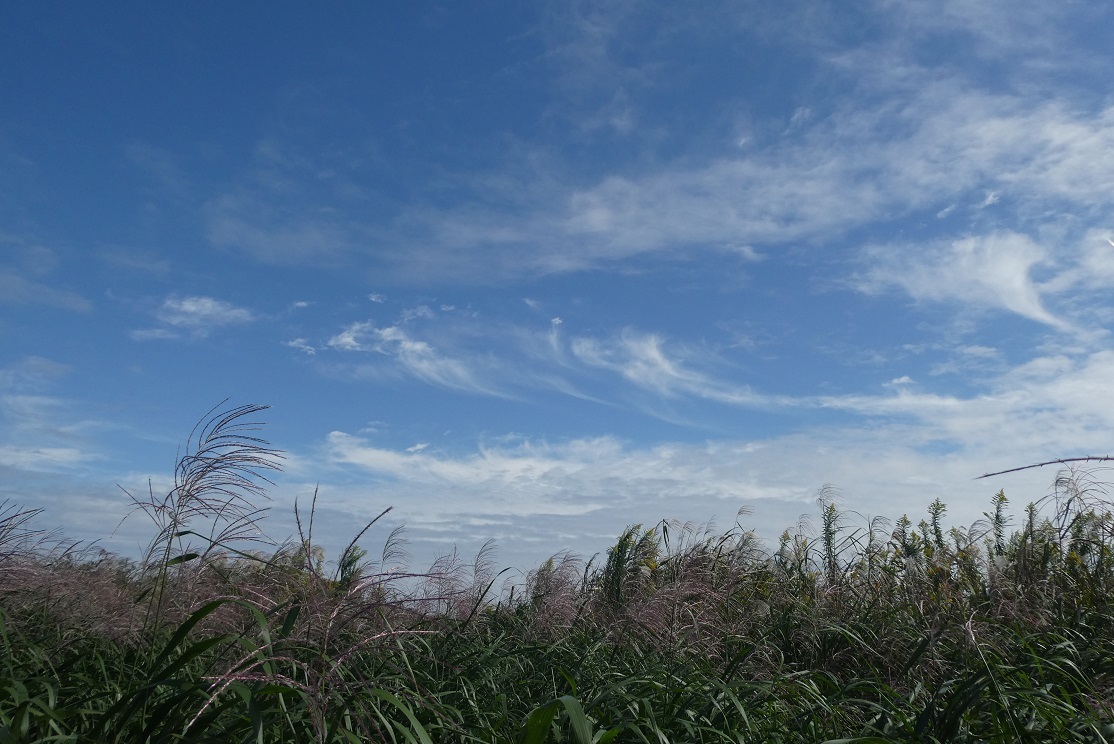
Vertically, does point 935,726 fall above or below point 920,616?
below

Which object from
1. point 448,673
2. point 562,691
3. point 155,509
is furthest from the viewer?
point 448,673

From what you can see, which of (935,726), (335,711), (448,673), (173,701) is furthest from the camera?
(448,673)

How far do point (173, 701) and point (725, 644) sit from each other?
3475 mm

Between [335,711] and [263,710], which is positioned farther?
[335,711]

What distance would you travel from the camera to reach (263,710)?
8.32ft

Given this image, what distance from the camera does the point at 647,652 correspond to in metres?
5.06

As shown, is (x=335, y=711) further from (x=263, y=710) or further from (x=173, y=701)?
(x=173, y=701)

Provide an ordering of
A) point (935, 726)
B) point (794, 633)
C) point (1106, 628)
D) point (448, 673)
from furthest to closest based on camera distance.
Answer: point (794, 633), point (1106, 628), point (448, 673), point (935, 726)

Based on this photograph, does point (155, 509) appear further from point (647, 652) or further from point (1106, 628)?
point (1106, 628)

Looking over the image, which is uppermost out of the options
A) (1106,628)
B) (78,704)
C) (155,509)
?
(155,509)

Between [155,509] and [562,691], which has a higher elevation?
[155,509]

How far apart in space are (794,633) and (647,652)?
0.94m

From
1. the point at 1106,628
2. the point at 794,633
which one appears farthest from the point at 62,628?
the point at 1106,628

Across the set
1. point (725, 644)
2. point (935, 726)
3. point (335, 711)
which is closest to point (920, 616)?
point (725, 644)
